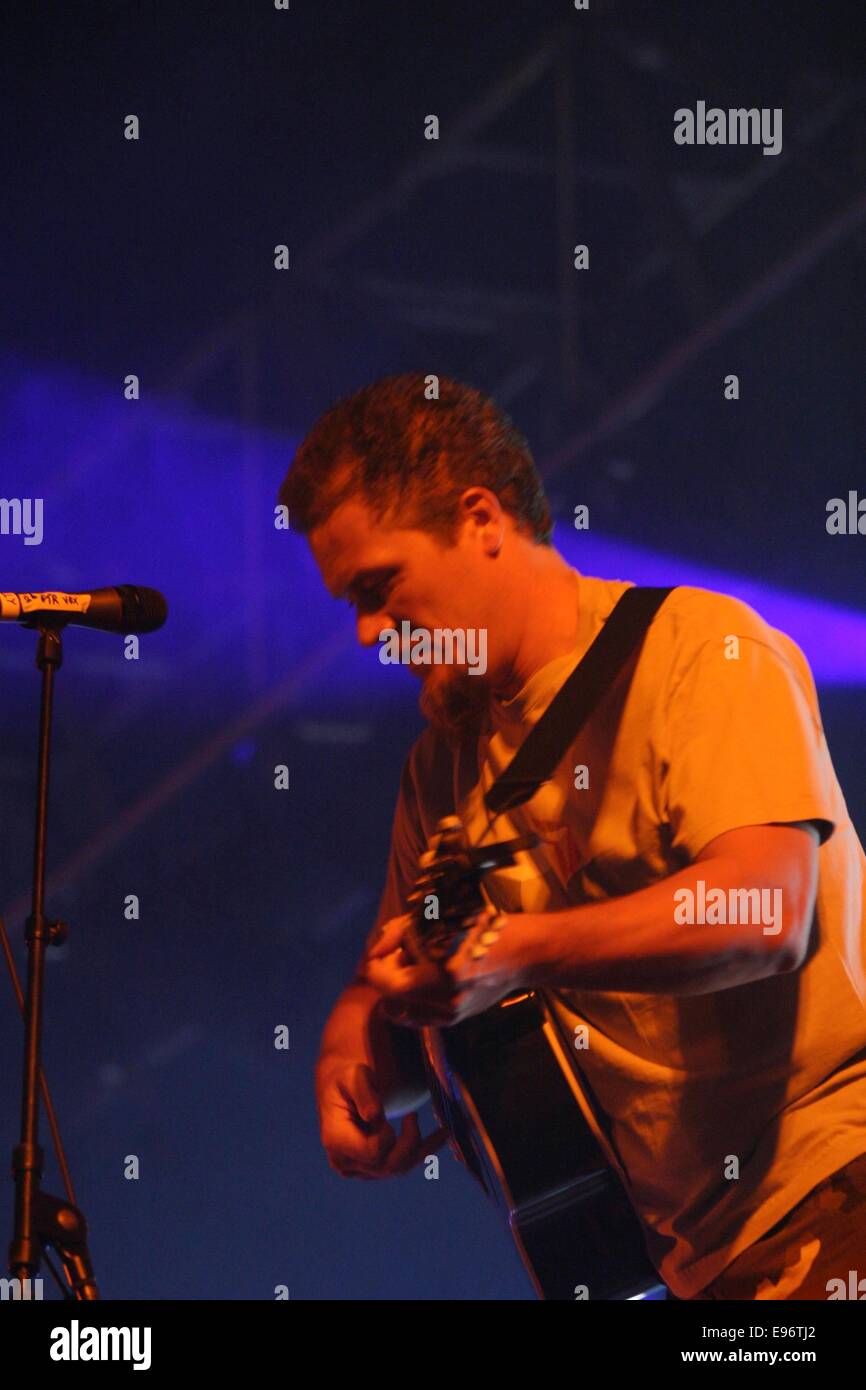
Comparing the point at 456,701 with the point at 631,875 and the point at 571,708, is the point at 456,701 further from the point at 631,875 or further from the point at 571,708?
the point at 631,875

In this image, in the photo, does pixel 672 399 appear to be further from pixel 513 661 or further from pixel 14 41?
pixel 14 41

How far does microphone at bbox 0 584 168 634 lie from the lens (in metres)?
2.58

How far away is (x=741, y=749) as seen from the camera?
2.30 meters

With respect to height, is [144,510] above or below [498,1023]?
above

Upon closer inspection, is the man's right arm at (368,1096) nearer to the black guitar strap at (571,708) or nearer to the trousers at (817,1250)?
the black guitar strap at (571,708)

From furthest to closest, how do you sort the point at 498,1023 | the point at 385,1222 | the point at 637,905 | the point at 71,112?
the point at 71,112
the point at 385,1222
the point at 498,1023
the point at 637,905

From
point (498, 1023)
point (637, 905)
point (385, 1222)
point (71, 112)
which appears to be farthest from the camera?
point (71, 112)

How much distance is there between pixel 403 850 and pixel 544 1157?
2.24ft

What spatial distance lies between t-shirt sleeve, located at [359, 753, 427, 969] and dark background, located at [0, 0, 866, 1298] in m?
0.40

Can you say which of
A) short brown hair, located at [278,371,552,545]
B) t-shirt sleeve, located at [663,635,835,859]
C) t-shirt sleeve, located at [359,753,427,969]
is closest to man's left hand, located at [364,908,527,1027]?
t-shirt sleeve, located at [663,635,835,859]

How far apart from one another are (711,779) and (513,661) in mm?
570

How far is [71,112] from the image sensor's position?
11.9ft

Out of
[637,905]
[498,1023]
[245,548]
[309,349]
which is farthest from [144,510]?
[637,905]

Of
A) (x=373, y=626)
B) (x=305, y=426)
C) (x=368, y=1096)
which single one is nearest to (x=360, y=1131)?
(x=368, y=1096)
